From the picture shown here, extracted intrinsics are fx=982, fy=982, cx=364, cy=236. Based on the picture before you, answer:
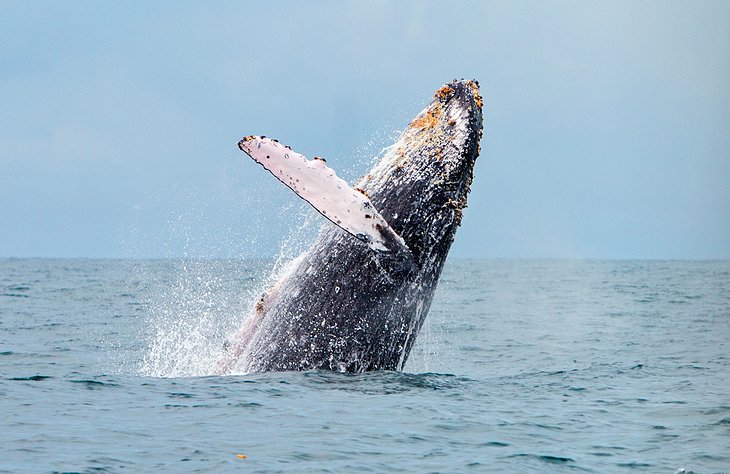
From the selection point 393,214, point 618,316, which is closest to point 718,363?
point 393,214

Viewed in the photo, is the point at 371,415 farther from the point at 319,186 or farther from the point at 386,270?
the point at 319,186

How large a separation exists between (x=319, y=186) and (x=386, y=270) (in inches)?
51.9

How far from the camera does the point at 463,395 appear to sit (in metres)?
10.6

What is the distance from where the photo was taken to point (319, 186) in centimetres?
918

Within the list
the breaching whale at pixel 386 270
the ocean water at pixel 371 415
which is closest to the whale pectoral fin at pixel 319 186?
the breaching whale at pixel 386 270

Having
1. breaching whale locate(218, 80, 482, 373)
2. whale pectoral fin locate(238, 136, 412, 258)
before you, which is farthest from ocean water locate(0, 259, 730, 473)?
whale pectoral fin locate(238, 136, 412, 258)

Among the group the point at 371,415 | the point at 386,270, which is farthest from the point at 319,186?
the point at 371,415

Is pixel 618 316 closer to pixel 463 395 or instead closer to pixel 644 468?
pixel 463 395

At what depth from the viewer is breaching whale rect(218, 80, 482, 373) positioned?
10.0m

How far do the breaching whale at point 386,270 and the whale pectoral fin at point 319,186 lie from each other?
43 centimetres

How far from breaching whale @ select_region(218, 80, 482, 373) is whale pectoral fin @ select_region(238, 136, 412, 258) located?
425mm

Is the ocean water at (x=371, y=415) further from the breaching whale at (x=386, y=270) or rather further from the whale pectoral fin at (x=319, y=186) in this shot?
the whale pectoral fin at (x=319, y=186)

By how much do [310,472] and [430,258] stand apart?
3.34 m

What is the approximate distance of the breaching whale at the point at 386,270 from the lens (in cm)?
1001
